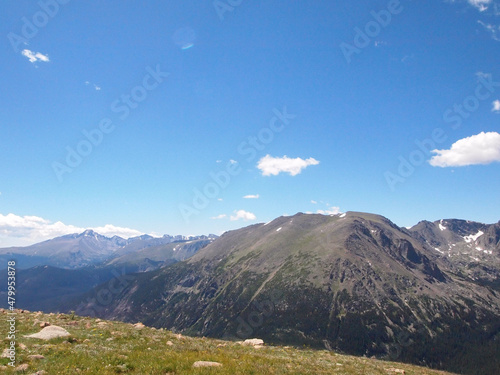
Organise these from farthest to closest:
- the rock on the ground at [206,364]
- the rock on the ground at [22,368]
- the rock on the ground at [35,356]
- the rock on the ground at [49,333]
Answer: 1. the rock on the ground at [49,333]
2. the rock on the ground at [206,364]
3. the rock on the ground at [35,356]
4. the rock on the ground at [22,368]

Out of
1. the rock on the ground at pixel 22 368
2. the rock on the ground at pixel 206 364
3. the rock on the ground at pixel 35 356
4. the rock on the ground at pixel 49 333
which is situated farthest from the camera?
the rock on the ground at pixel 49 333

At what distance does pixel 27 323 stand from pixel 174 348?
16110 mm

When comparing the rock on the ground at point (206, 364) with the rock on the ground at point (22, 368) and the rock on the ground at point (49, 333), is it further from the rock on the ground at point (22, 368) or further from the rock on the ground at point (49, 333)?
the rock on the ground at point (49, 333)

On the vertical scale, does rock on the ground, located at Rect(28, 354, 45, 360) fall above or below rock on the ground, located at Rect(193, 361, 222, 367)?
below

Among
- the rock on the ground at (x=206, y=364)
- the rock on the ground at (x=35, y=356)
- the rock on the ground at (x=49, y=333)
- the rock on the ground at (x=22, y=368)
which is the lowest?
the rock on the ground at (x=49, y=333)

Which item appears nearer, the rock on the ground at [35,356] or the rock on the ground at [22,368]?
the rock on the ground at [22,368]

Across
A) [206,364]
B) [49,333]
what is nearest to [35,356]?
[49,333]

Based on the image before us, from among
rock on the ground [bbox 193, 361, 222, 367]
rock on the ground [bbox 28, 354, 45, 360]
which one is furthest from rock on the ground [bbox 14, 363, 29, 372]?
rock on the ground [bbox 193, 361, 222, 367]

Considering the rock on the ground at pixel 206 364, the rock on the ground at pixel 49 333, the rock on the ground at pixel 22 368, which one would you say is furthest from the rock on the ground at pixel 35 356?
the rock on the ground at pixel 206 364

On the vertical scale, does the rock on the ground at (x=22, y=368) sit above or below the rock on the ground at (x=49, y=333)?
above

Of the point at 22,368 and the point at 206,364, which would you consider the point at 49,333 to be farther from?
the point at 206,364

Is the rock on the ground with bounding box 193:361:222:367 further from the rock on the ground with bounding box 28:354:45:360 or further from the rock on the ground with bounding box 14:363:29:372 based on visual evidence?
the rock on the ground with bounding box 28:354:45:360

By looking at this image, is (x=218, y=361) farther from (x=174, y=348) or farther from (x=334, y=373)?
(x=334, y=373)

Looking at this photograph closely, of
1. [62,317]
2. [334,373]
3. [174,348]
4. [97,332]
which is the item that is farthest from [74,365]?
[62,317]
